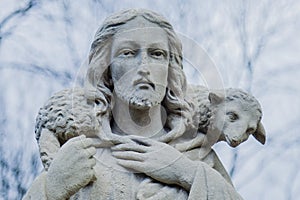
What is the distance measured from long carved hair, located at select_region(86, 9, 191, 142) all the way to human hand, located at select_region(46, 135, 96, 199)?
1.64 feet

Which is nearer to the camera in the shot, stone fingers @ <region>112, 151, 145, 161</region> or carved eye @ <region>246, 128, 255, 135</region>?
stone fingers @ <region>112, 151, 145, 161</region>

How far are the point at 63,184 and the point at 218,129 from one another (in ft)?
3.51

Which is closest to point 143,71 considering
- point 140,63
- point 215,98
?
point 140,63

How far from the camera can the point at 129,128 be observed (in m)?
5.67

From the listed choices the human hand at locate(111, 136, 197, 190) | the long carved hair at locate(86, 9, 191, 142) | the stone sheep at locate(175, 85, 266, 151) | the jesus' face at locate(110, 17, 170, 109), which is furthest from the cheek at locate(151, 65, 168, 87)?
the human hand at locate(111, 136, 197, 190)

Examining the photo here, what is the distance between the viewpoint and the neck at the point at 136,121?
18.6ft

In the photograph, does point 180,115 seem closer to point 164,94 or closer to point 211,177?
point 164,94

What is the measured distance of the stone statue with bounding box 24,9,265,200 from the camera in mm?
5262

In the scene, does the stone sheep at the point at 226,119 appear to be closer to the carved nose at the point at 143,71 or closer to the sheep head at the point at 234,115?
the sheep head at the point at 234,115

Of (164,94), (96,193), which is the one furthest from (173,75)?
(96,193)

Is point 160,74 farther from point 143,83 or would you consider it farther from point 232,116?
point 232,116

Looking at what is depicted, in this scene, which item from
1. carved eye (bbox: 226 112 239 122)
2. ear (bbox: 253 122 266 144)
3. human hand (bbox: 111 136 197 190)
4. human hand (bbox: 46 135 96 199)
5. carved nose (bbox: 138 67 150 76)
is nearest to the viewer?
human hand (bbox: 46 135 96 199)

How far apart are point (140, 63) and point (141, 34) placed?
0.19m

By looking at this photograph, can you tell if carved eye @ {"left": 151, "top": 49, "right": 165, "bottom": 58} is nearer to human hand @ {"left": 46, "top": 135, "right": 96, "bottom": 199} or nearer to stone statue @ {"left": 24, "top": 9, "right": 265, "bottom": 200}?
stone statue @ {"left": 24, "top": 9, "right": 265, "bottom": 200}
